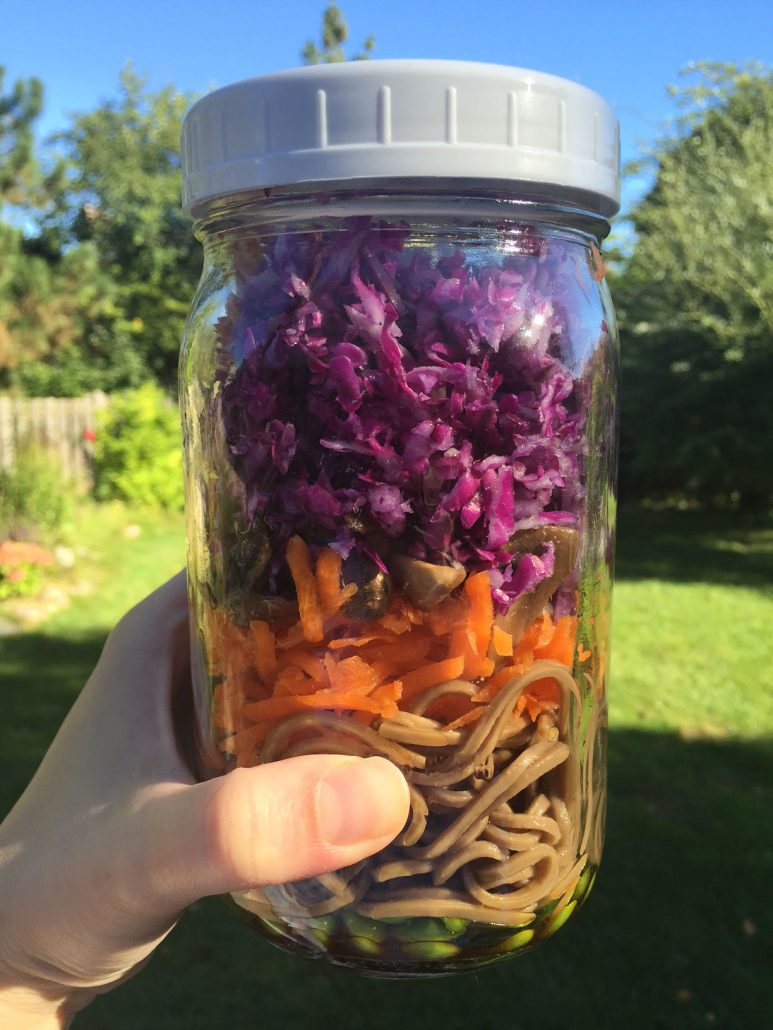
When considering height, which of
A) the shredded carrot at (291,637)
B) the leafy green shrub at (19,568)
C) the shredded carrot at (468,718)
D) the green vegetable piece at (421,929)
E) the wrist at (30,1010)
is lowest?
the leafy green shrub at (19,568)

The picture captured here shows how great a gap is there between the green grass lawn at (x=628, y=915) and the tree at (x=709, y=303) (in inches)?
135

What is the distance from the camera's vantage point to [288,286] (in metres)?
1.14

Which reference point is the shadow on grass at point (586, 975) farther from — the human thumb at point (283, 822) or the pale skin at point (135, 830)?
the human thumb at point (283, 822)

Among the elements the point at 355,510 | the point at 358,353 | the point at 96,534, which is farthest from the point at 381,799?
the point at 96,534

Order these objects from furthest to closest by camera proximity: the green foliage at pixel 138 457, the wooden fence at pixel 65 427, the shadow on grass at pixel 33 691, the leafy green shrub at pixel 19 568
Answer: the wooden fence at pixel 65 427 < the green foliage at pixel 138 457 < the leafy green shrub at pixel 19 568 < the shadow on grass at pixel 33 691

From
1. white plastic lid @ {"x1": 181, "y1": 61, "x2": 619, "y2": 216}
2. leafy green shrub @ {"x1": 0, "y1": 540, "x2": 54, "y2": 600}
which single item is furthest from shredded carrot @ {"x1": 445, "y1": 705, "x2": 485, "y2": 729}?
leafy green shrub @ {"x1": 0, "y1": 540, "x2": 54, "y2": 600}

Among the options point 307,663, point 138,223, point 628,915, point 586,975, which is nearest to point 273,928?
point 307,663

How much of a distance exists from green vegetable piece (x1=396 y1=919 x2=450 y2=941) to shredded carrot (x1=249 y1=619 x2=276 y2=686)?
0.36 meters

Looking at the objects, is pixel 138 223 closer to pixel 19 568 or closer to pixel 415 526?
pixel 19 568

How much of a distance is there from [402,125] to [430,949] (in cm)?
104

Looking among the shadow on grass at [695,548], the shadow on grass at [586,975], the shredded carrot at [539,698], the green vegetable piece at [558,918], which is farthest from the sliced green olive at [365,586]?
→ the shadow on grass at [695,548]

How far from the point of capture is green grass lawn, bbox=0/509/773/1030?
10.6ft

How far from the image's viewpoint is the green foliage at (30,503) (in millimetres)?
8070

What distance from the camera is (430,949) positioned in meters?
1.18
